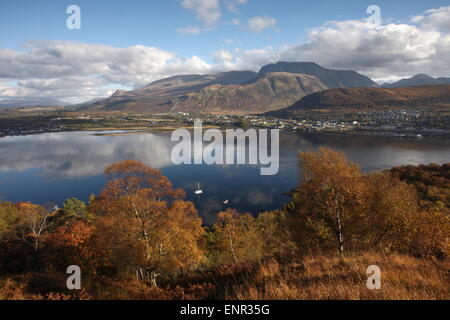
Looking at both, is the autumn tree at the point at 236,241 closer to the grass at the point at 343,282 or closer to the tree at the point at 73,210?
the grass at the point at 343,282

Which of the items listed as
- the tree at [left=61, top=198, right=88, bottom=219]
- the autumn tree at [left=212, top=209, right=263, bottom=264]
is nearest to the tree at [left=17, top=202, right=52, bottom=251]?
the tree at [left=61, top=198, right=88, bottom=219]

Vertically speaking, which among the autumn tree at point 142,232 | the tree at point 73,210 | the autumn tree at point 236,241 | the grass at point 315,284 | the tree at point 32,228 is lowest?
the autumn tree at point 236,241

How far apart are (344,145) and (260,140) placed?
139ft

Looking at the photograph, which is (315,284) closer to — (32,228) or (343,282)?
(343,282)

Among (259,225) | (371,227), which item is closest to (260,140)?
(259,225)

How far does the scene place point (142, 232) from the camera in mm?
13961

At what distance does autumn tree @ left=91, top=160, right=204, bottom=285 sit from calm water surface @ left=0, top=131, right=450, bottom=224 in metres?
28.5

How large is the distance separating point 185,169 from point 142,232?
6333cm

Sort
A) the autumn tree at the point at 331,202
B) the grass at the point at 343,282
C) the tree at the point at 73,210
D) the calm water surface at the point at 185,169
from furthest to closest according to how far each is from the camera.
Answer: the calm water surface at the point at 185,169, the tree at the point at 73,210, the autumn tree at the point at 331,202, the grass at the point at 343,282

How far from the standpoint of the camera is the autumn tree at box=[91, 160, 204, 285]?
13242 mm

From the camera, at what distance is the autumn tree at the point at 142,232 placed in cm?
1324

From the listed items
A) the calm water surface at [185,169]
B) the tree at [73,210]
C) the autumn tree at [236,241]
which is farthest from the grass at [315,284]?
the calm water surface at [185,169]

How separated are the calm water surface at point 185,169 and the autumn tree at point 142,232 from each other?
28.5 m
